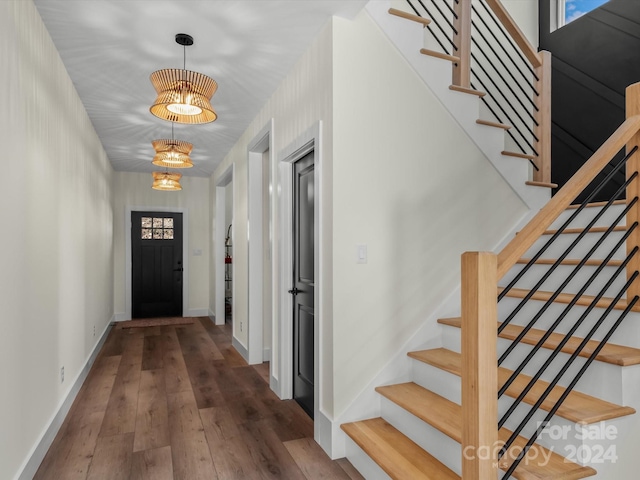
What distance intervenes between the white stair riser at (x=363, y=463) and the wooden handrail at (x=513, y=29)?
9.95 feet

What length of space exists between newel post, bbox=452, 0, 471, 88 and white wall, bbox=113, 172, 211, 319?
5939 millimetres

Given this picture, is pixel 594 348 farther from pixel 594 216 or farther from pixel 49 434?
pixel 49 434

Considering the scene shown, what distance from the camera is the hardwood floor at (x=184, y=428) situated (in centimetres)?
240

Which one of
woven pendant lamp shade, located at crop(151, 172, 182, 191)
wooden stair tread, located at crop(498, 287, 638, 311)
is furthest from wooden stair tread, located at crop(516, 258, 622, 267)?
woven pendant lamp shade, located at crop(151, 172, 182, 191)

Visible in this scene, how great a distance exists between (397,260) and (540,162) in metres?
1.51

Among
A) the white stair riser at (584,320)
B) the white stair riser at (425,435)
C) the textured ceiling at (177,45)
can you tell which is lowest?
the white stair riser at (425,435)

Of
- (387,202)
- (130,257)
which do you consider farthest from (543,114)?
(130,257)

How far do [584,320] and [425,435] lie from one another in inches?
39.4

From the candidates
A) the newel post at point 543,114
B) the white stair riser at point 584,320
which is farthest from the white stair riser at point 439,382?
the newel post at point 543,114

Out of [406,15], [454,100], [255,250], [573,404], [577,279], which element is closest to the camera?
[573,404]

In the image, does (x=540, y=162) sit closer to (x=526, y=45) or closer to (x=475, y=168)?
(x=475, y=168)

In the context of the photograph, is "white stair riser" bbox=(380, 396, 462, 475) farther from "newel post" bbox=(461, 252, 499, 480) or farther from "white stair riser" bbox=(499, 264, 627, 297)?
"white stair riser" bbox=(499, 264, 627, 297)

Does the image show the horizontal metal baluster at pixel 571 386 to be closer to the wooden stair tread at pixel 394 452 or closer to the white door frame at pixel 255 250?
the wooden stair tread at pixel 394 452

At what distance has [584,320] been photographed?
2.10m
